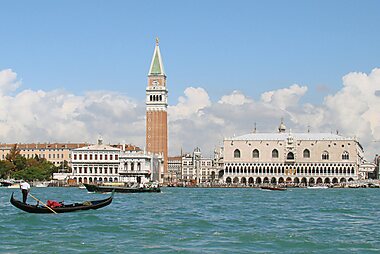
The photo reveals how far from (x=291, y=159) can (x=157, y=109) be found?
745 inches

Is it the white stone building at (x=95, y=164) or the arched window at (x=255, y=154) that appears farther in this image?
the arched window at (x=255, y=154)

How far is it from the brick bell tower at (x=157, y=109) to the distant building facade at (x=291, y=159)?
29.3 feet

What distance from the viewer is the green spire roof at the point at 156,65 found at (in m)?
108

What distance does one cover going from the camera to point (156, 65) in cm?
10838

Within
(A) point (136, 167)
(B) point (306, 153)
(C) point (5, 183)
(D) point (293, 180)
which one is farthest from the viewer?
(B) point (306, 153)

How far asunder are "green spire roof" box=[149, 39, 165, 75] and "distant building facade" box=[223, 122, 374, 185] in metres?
14.8

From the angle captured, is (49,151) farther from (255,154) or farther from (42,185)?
(255,154)

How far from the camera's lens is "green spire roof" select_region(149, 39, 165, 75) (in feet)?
354

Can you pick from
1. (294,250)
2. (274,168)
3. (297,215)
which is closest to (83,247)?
(294,250)

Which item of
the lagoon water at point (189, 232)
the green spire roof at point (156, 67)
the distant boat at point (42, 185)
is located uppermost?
the green spire roof at point (156, 67)

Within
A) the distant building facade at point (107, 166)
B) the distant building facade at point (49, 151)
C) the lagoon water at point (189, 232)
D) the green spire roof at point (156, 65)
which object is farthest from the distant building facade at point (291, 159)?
the lagoon water at point (189, 232)

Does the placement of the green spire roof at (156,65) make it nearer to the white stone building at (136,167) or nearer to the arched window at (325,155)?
the white stone building at (136,167)

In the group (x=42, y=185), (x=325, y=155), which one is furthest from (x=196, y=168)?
(x=42, y=185)

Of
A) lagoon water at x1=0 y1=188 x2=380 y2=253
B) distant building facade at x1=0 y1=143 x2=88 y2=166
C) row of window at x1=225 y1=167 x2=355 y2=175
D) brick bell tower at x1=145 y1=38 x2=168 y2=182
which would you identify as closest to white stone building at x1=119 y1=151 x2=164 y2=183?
brick bell tower at x1=145 y1=38 x2=168 y2=182
